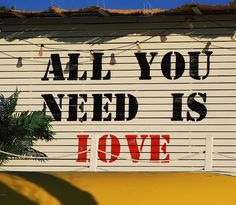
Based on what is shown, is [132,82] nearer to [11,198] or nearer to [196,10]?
[196,10]

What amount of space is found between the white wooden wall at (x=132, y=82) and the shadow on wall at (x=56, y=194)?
4884 mm

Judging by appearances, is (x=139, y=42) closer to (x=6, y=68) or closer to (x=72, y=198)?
(x=6, y=68)

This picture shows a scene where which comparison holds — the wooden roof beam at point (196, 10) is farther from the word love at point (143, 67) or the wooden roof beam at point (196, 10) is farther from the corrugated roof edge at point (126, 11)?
the word love at point (143, 67)

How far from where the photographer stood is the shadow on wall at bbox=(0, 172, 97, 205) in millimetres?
5754

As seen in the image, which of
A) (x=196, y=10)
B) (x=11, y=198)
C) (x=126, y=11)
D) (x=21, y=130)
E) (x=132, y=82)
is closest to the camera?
(x=11, y=198)

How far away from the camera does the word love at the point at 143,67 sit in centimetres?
1130

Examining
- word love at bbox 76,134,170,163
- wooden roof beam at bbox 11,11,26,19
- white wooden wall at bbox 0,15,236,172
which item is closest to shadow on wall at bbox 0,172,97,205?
white wooden wall at bbox 0,15,236,172

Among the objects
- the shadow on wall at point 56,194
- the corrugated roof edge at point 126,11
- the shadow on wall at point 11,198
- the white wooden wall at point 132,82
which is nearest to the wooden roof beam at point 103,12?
the corrugated roof edge at point 126,11

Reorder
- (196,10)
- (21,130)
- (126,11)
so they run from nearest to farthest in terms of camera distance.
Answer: (21,130) → (196,10) → (126,11)

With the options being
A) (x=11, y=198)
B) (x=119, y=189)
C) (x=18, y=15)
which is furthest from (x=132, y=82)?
(x=11, y=198)

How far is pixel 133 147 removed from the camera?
1127 centimetres

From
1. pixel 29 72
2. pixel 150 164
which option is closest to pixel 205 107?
pixel 150 164

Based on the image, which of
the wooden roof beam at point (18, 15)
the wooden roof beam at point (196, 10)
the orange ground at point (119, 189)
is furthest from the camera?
the wooden roof beam at point (18, 15)

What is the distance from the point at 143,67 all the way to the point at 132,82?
382 mm
